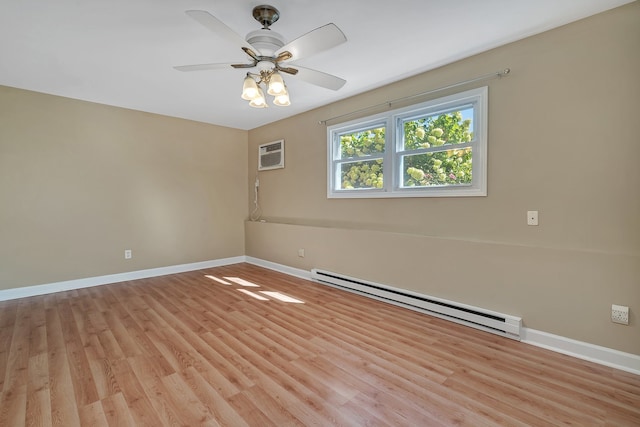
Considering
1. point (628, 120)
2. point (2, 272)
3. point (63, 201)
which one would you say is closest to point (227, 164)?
point (63, 201)

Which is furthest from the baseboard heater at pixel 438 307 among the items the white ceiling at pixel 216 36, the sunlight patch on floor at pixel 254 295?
the white ceiling at pixel 216 36

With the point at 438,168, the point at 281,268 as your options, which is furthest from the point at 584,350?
the point at 281,268

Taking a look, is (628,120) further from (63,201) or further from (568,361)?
(63,201)

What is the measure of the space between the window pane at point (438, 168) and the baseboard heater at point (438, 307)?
1.16m

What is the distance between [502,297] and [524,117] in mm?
1502

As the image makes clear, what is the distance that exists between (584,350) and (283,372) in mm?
2159

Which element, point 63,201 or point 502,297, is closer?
point 502,297

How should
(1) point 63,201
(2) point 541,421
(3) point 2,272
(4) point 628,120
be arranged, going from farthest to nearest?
(1) point 63,201, (3) point 2,272, (4) point 628,120, (2) point 541,421

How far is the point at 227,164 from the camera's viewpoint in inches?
207

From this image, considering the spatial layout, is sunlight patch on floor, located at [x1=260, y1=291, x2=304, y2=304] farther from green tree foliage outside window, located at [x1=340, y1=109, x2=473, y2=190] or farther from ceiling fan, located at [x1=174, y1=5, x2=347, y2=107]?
ceiling fan, located at [x1=174, y1=5, x2=347, y2=107]

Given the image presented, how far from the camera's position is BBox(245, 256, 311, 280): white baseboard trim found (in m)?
4.30

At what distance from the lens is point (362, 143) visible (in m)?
3.72

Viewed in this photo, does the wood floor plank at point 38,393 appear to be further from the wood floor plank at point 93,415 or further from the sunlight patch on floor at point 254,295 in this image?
the sunlight patch on floor at point 254,295

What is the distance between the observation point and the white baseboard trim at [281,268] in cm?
430
